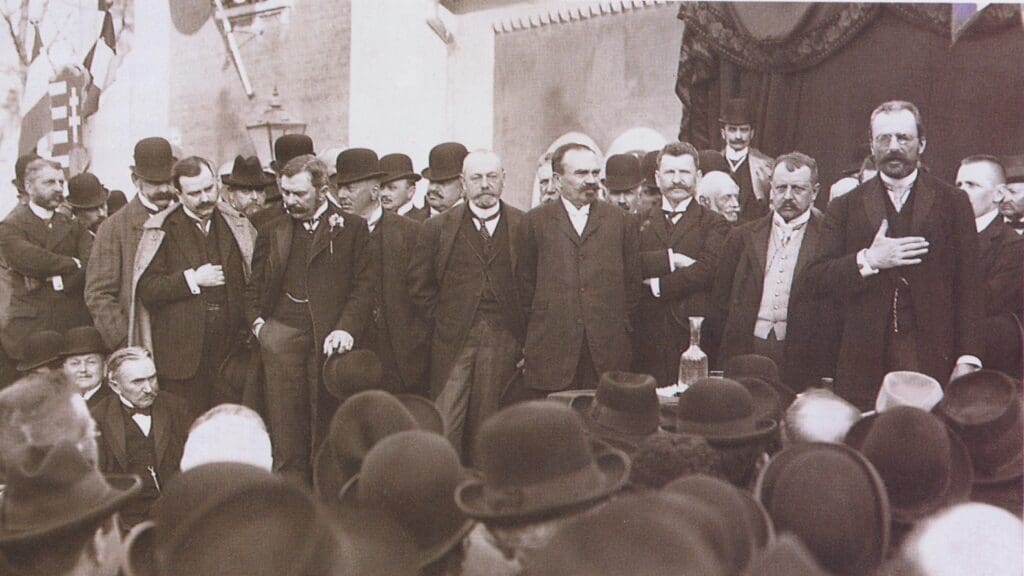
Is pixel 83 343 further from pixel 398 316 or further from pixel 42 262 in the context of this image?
pixel 398 316

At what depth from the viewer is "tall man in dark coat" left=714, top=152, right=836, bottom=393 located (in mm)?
4098

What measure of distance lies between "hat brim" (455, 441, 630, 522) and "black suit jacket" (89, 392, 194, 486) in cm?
263

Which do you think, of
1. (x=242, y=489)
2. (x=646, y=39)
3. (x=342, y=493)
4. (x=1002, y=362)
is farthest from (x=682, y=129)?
(x=242, y=489)

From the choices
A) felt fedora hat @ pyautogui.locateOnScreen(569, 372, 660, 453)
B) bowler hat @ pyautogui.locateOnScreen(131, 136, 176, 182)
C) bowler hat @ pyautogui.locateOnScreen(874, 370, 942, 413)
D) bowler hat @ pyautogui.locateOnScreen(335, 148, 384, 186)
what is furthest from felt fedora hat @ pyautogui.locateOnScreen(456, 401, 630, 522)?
bowler hat @ pyautogui.locateOnScreen(131, 136, 176, 182)

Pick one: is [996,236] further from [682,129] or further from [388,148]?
[388,148]

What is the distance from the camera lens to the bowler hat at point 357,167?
Answer: 5.41 m

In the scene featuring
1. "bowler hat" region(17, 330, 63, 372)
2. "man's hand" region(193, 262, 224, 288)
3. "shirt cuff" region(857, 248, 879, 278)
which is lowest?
"bowler hat" region(17, 330, 63, 372)

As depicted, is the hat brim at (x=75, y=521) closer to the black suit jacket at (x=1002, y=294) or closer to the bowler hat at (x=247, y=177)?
the black suit jacket at (x=1002, y=294)

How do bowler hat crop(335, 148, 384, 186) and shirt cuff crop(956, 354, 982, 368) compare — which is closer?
shirt cuff crop(956, 354, 982, 368)

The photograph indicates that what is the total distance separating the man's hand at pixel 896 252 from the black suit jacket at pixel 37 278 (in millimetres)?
4284

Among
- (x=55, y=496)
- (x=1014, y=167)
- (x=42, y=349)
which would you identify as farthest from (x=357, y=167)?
(x=55, y=496)

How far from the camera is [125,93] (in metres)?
10.9

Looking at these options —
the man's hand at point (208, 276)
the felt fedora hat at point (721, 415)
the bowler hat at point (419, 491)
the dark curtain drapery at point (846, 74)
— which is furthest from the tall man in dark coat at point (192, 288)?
the dark curtain drapery at point (846, 74)

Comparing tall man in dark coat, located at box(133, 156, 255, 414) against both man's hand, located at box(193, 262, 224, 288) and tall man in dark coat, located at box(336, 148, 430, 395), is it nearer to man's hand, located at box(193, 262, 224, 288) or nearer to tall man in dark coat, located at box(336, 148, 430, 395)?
man's hand, located at box(193, 262, 224, 288)
